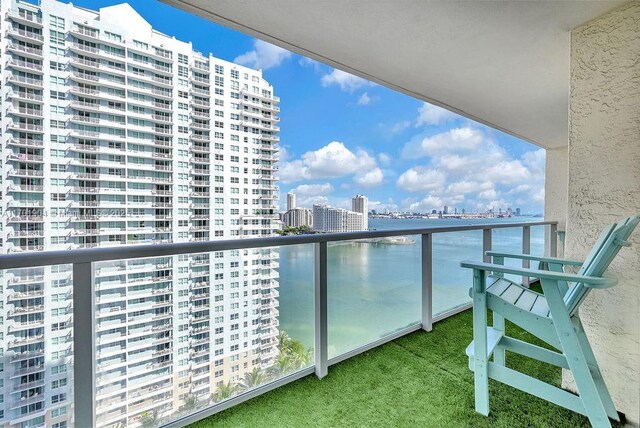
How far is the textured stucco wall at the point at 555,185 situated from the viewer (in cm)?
544

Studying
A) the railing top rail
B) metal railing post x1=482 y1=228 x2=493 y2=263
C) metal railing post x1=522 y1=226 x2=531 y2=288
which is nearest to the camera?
the railing top rail

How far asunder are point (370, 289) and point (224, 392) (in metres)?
1.45

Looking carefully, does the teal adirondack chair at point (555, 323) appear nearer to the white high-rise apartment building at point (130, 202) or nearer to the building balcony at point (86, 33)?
the white high-rise apartment building at point (130, 202)

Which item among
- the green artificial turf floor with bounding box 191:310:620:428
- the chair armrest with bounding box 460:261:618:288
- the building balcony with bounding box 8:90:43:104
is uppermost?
the building balcony with bounding box 8:90:43:104

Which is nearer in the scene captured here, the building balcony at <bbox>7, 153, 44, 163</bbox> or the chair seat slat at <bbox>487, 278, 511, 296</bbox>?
the chair seat slat at <bbox>487, 278, 511, 296</bbox>

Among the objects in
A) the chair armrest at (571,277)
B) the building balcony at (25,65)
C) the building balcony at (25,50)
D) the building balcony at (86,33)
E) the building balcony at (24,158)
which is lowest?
the chair armrest at (571,277)

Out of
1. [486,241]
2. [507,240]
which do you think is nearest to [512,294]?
[486,241]

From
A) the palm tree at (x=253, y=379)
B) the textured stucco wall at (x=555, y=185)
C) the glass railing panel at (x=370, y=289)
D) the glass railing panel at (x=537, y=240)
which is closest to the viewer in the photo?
the palm tree at (x=253, y=379)

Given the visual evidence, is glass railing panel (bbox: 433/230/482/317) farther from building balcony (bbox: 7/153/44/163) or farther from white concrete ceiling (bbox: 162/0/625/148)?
building balcony (bbox: 7/153/44/163)

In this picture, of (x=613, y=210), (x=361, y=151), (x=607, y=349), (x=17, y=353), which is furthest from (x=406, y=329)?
(x=361, y=151)

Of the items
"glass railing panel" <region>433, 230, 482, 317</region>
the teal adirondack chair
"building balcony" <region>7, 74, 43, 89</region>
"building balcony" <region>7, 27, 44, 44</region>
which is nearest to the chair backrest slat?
the teal adirondack chair

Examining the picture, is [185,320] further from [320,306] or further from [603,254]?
[603,254]

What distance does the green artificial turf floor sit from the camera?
163 centimetres

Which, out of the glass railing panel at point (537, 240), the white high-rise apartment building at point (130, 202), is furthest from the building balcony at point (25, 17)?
the glass railing panel at point (537, 240)
